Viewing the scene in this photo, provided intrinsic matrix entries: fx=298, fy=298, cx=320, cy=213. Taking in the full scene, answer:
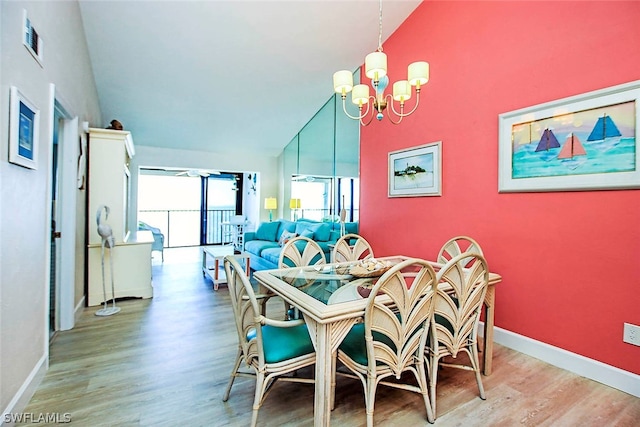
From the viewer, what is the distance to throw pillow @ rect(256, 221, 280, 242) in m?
5.95

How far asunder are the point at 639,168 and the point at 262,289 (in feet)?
8.49

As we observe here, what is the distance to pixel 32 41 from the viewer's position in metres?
1.82

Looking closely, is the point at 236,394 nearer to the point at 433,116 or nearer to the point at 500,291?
the point at 500,291

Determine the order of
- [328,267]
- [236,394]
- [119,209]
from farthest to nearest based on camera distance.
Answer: [119,209] → [328,267] → [236,394]

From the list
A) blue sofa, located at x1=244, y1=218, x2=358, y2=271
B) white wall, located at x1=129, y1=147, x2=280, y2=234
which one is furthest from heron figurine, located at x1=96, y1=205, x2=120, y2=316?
white wall, located at x1=129, y1=147, x2=280, y2=234

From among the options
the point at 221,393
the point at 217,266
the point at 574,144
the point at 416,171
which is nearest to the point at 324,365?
the point at 221,393

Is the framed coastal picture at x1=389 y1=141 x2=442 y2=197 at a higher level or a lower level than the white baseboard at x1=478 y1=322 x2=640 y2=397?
higher

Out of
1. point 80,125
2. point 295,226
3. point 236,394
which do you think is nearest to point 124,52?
point 80,125

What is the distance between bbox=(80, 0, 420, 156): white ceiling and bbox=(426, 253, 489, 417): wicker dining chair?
120 inches

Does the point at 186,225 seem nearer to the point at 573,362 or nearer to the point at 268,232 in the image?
the point at 268,232

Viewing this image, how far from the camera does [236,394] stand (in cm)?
189

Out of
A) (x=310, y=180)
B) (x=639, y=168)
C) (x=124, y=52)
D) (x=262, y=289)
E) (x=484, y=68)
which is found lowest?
(x=262, y=289)

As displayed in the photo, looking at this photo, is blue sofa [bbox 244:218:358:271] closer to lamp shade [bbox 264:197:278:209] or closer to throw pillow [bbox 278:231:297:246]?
throw pillow [bbox 278:231:297:246]

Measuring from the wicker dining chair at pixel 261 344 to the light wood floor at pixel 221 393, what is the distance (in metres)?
0.21
